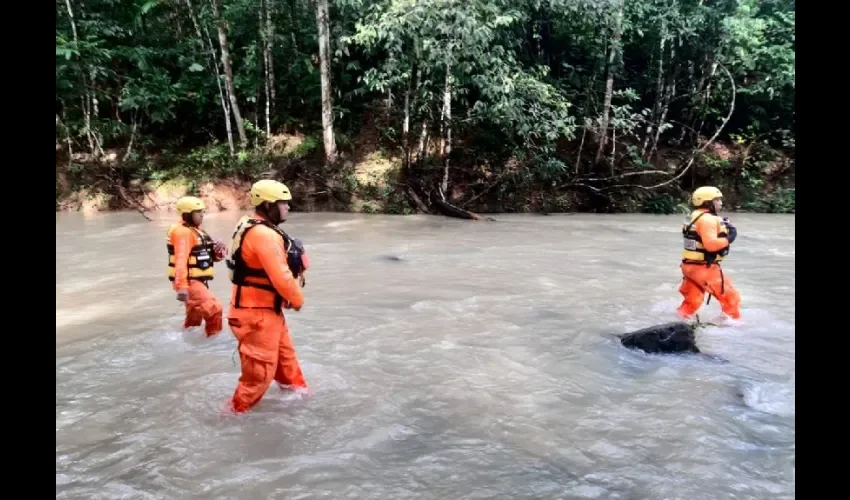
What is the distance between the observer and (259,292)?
466cm

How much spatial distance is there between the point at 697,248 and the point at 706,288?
0.51 m

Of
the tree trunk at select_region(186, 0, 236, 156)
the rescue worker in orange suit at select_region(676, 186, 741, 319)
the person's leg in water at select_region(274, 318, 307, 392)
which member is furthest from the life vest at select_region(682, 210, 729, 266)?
the tree trunk at select_region(186, 0, 236, 156)

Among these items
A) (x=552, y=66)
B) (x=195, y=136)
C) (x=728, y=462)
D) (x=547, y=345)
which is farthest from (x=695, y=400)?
(x=195, y=136)

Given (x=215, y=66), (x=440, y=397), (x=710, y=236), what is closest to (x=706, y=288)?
(x=710, y=236)

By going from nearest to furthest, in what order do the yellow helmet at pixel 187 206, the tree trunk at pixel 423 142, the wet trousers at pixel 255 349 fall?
the wet trousers at pixel 255 349 < the yellow helmet at pixel 187 206 < the tree trunk at pixel 423 142

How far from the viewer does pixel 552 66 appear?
68.6 feet

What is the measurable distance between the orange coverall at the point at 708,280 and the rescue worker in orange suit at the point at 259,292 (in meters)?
4.89

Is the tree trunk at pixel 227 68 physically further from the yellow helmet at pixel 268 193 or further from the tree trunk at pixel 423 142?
the yellow helmet at pixel 268 193

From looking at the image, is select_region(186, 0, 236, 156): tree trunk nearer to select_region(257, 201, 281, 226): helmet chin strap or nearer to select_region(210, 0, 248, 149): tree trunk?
select_region(210, 0, 248, 149): tree trunk

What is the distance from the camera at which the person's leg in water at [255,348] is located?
15.2 ft

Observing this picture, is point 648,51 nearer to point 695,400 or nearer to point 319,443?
point 695,400

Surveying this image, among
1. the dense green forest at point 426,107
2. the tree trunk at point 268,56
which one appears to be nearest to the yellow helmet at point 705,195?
the dense green forest at point 426,107

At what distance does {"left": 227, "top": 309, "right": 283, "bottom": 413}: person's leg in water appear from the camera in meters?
4.62
